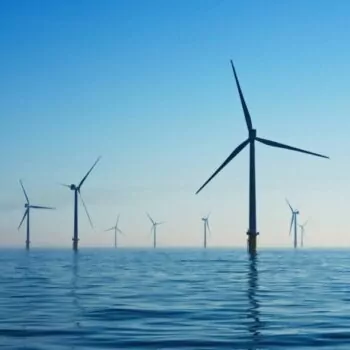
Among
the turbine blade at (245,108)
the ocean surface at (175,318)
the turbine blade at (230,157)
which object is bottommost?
the ocean surface at (175,318)

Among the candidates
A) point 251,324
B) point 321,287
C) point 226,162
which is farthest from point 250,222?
point 251,324

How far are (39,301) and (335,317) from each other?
A: 13861 millimetres

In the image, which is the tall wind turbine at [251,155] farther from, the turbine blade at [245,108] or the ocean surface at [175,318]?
the ocean surface at [175,318]

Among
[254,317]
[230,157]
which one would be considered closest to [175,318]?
[254,317]

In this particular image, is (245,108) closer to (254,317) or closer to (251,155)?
(251,155)

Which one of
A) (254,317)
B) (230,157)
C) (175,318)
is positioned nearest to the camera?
(175,318)

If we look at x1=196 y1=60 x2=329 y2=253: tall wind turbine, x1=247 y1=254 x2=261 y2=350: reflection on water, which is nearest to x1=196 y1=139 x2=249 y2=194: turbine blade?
x1=196 y1=60 x2=329 y2=253: tall wind turbine

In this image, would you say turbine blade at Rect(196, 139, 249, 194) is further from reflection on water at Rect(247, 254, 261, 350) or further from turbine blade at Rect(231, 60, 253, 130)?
reflection on water at Rect(247, 254, 261, 350)

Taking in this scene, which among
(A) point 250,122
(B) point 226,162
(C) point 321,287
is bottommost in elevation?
(C) point 321,287

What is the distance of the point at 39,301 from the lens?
108 ft

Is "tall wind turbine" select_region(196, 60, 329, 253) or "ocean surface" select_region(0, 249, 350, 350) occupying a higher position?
"tall wind turbine" select_region(196, 60, 329, 253)

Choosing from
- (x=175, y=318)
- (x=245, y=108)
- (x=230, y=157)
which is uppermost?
(x=245, y=108)

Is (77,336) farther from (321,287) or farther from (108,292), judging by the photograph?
(321,287)

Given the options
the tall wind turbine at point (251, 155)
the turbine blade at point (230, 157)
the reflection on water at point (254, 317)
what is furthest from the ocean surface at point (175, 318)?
the tall wind turbine at point (251, 155)
